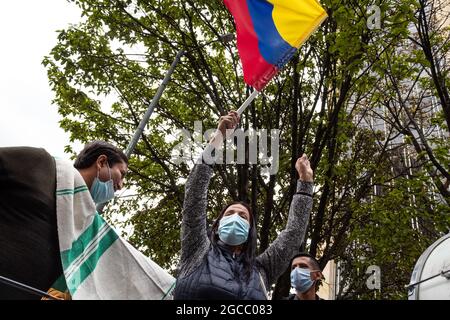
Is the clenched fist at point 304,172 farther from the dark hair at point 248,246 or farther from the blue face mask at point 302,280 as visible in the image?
the blue face mask at point 302,280

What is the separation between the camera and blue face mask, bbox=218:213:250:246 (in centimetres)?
280

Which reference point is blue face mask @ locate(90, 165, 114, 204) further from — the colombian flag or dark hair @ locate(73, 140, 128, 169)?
the colombian flag

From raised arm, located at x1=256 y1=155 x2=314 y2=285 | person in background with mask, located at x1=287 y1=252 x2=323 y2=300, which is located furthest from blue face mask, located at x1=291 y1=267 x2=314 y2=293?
raised arm, located at x1=256 y1=155 x2=314 y2=285

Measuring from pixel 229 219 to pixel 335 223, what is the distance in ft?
20.1

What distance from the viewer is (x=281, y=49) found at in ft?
12.7

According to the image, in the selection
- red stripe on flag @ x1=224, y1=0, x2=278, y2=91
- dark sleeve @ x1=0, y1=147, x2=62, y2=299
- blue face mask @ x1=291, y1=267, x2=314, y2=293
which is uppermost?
red stripe on flag @ x1=224, y1=0, x2=278, y2=91

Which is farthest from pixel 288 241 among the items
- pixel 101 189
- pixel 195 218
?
pixel 101 189

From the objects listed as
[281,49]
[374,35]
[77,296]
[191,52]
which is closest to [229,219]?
[77,296]

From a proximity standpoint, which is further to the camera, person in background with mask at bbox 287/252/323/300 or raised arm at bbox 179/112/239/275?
person in background with mask at bbox 287/252/323/300

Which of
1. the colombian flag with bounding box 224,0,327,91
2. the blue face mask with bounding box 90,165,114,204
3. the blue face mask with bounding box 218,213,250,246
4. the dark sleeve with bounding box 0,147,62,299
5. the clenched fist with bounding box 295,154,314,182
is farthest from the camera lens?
the colombian flag with bounding box 224,0,327,91

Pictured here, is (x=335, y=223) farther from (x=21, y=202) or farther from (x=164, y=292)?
(x=21, y=202)

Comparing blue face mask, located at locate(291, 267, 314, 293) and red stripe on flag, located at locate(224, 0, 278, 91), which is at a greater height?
red stripe on flag, located at locate(224, 0, 278, 91)

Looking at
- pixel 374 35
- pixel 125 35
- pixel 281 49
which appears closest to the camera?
pixel 281 49

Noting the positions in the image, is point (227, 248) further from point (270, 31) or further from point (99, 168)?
point (270, 31)
